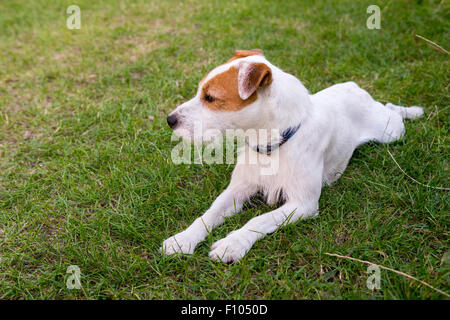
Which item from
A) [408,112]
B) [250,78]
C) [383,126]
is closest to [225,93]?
[250,78]

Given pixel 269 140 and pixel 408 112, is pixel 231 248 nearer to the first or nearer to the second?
pixel 269 140

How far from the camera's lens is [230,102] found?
8.81ft

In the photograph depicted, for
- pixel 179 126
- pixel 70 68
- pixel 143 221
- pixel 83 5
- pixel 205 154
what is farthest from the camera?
pixel 83 5

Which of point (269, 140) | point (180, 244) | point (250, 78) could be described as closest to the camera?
point (250, 78)

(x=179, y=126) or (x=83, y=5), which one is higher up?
(x=83, y=5)

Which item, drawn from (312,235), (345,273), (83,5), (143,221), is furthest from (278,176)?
(83,5)

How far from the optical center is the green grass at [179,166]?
8.23 feet

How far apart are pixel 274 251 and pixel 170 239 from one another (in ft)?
2.52

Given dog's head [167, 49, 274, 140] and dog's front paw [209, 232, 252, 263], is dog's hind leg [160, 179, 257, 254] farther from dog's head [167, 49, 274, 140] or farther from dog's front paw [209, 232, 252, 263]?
dog's head [167, 49, 274, 140]

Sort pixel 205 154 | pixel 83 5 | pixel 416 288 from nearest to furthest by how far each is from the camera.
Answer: pixel 416 288 < pixel 205 154 < pixel 83 5

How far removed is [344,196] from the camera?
3129 millimetres

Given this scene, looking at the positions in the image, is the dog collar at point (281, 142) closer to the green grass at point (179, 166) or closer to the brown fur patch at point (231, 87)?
the brown fur patch at point (231, 87)

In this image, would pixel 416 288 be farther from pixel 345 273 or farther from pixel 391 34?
pixel 391 34

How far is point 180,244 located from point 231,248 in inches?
15.0
